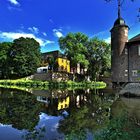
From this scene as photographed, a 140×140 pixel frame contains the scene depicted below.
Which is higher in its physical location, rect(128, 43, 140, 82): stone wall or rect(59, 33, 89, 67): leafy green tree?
rect(59, 33, 89, 67): leafy green tree

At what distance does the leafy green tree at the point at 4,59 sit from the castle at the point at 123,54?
2868 centimetres

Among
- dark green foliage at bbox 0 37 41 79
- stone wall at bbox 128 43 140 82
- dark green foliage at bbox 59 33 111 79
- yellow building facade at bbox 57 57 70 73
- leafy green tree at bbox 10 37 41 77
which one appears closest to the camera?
stone wall at bbox 128 43 140 82

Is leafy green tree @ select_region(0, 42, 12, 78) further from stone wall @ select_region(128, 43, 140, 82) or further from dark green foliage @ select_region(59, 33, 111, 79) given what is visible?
stone wall @ select_region(128, 43, 140, 82)

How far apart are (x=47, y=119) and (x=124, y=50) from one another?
93.4ft

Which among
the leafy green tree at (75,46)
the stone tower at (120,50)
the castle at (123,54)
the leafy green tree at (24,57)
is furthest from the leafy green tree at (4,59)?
the castle at (123,54)

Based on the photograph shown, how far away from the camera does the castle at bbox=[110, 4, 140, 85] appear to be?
3659 centimetres

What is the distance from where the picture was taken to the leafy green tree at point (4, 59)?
5809 centimetres

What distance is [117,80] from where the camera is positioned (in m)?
38.4

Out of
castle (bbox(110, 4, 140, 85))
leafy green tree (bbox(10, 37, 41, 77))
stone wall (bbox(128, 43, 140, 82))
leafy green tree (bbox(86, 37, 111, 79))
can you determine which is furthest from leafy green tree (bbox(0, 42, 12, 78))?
stone wall (bbox(128, 43, 140, 82))

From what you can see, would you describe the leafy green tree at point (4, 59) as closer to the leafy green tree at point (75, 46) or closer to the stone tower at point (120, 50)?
the leafy green tree at point (75, 46)

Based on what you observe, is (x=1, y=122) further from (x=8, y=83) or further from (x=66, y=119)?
(x=8, y=83)

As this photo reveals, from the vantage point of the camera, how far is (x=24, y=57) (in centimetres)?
5638

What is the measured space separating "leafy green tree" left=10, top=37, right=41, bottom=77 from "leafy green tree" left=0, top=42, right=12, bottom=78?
1645 millimetres

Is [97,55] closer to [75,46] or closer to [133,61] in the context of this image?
[75,46]
